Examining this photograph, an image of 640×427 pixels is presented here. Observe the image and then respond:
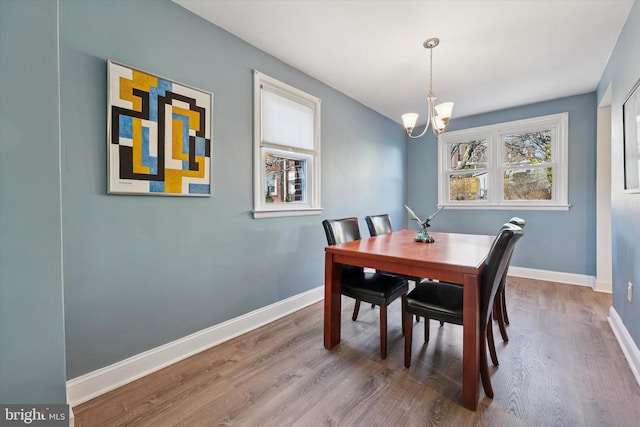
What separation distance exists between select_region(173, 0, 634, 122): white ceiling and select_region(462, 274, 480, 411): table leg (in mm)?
1931

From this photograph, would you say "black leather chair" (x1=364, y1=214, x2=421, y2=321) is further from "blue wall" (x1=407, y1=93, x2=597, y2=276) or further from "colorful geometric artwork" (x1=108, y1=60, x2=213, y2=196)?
"blue wall" (x1=407, y1=93, x2=597, y2=276)

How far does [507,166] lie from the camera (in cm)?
410

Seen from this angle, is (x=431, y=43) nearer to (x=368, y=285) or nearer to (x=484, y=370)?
(x=368, y=285)

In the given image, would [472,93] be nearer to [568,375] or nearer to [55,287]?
[568,375]

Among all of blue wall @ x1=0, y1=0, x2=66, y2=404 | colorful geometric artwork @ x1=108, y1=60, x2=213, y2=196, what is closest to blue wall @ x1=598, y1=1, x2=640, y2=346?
colorful geometric artwork @ x1=108, y1=60, x2=213, y2=196

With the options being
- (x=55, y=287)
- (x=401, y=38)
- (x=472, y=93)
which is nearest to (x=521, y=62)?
(x=472, y=93)

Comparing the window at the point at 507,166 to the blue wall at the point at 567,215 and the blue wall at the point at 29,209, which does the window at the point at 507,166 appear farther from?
the blue wall at the point at 29,209

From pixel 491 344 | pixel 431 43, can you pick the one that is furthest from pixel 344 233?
pixel 431 43

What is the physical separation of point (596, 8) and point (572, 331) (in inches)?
98.2

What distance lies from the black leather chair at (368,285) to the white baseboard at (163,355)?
82cm

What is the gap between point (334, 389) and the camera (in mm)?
1611

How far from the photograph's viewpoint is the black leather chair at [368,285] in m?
1.93

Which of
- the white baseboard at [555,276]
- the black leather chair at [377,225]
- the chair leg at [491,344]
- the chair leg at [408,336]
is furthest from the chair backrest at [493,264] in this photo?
the white baseboard at [555,276]

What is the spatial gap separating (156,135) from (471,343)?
2255 millimetres
